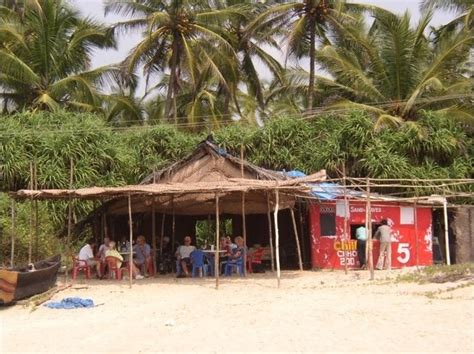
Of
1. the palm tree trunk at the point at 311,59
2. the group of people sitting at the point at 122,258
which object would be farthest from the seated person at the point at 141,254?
the palm tree trunk at the point at 311,59

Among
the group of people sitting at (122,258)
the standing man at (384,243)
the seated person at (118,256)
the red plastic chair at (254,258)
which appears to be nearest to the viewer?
the seated person at (118,256)

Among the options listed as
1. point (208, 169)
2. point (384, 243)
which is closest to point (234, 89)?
point (208, 169)

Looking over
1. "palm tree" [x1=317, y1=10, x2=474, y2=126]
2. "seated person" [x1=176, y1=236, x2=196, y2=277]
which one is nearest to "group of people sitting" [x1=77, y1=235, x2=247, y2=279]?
"seated person" [x1=176, y1=236, x2=196, y2=277]

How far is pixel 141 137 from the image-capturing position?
2428 centimetres

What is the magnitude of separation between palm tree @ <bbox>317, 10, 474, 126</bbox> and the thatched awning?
24.4ft

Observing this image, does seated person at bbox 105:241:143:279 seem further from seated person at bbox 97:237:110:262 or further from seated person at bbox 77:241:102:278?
seated person at bbox 77:241:102:278

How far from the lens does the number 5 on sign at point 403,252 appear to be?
60.8ft

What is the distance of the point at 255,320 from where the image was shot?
10016 millimetres

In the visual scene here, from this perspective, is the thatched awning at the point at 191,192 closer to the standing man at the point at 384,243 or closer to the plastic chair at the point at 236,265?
the plastic chair at the point at 236,265

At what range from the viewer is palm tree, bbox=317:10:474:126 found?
22484 millimetres

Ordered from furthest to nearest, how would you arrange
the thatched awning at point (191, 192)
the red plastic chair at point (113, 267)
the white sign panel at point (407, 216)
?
the white sign panel at point (407, 216)
the red plastic chair at point (113, 267)
the thatched awning at point (191, 192)

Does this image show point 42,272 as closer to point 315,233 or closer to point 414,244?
point 315,233

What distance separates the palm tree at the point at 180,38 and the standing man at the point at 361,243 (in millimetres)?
9999

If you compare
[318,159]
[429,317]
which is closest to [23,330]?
[429,317]
